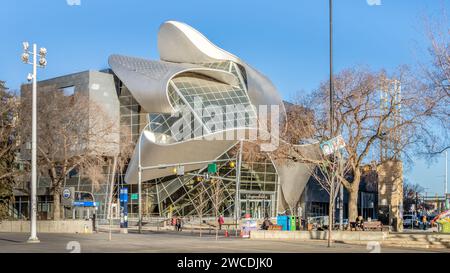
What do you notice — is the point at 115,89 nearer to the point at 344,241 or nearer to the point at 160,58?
the point at 160,58

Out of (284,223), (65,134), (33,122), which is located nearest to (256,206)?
(65,134)

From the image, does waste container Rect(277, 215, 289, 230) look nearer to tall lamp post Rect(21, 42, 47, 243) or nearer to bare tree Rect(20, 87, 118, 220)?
tall lamp post Rect(21, 42, 47, 243)

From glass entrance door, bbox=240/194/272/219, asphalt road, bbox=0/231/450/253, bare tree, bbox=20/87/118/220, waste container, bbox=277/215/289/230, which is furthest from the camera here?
glass entrance door, bbox=240/194/272/219

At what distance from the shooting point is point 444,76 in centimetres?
2734

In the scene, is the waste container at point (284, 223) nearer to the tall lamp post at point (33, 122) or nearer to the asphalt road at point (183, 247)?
the asphalt road at point (183, 247)

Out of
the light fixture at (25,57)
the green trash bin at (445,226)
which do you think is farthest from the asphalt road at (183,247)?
the green trash bin at (445,226)

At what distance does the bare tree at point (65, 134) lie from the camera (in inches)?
1959

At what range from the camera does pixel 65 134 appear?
5066 cm

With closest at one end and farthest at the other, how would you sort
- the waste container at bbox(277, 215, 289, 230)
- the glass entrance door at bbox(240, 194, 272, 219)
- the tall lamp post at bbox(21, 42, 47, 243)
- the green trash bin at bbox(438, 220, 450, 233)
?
the tall lamp post at bbox(21, 42, 47, 243) → the waste container at bbox(277, 215, 289, 230) → the green trash bin at bbox(438, 220, 450, 233) → the glass entrance door at bbox(240, 194, 272, 219)

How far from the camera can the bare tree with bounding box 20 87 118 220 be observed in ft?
163

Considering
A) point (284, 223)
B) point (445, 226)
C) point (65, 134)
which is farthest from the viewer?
point (65, 134)

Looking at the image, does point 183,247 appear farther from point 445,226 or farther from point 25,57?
point 445,226

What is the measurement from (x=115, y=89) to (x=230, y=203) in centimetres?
2122

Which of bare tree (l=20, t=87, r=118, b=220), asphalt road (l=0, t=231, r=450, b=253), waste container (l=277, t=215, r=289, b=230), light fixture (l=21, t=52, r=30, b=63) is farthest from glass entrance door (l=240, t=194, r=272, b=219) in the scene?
light fixture (l=21, t=52, r=30, b=63)
